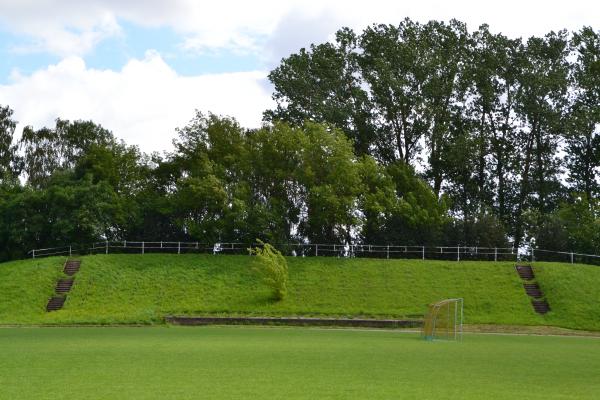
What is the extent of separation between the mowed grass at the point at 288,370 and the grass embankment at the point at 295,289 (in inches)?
706

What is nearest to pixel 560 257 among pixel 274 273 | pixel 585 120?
pixel 585 120

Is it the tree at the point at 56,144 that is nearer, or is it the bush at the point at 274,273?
the bush at the point at 274,273

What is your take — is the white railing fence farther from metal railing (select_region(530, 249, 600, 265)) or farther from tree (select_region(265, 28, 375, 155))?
tree (select_region(265, 28, 375, 155))

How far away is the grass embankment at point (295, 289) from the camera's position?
48.4 metres

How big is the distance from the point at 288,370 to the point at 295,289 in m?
34.0

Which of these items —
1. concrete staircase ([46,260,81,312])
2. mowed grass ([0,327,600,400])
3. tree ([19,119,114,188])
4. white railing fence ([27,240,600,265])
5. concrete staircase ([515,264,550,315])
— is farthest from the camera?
tree ([19,119,114,188])

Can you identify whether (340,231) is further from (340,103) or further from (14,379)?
(14,379)

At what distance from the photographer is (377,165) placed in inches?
2657

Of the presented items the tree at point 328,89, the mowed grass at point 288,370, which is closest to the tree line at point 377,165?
the tree at point 328,89

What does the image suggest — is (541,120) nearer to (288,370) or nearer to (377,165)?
(377,165)

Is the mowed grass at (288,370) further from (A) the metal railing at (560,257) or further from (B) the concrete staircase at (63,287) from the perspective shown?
(A) the metal railing at (560,257)

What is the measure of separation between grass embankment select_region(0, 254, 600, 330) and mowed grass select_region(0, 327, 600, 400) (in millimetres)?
17933

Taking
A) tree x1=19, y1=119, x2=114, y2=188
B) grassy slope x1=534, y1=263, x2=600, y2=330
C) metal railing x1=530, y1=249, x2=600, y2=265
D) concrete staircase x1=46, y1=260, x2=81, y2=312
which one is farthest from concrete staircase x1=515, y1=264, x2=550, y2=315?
tree x1=19, y1=119, x2=114, y2=188

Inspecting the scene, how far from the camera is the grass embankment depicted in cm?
4838
